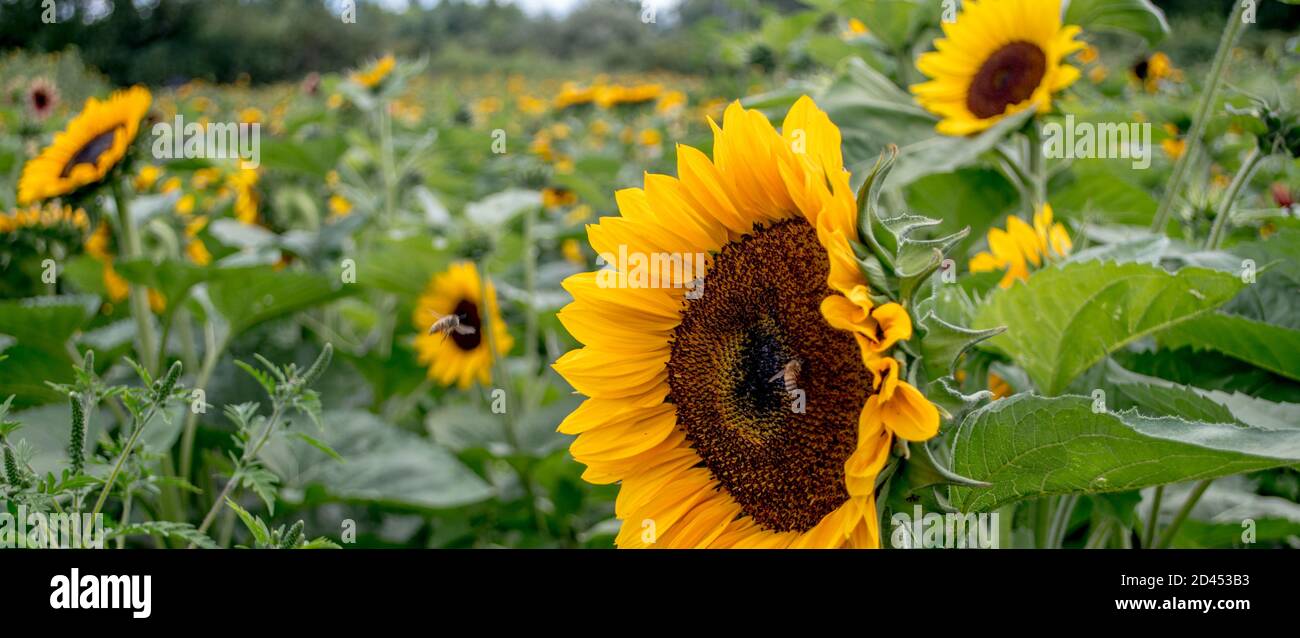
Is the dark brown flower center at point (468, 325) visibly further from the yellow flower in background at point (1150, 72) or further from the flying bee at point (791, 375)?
the yellow flower in background at point (1150, 72)

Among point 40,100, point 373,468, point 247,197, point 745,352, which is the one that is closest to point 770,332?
point 745,352

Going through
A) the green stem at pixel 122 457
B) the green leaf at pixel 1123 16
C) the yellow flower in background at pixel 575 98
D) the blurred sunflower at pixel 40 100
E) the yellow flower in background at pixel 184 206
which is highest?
the yellow flower in background at pixel 575 98

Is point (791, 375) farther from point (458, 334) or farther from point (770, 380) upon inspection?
point (458, 334)

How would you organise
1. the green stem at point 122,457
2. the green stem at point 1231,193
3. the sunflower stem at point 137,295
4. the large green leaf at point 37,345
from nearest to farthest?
the green stem at point 122,457
the green stem at point 1231,193
the large green leaf at point 37,345
the sunflower stem at point 137,295

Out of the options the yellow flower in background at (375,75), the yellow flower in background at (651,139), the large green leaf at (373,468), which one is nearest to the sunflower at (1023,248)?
the large green leaf at (373,468)
